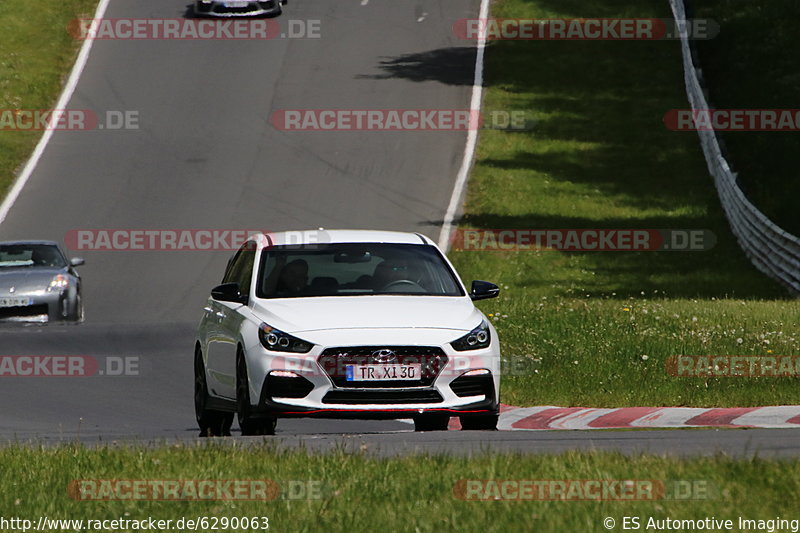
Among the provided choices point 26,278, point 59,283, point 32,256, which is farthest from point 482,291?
point 32,256

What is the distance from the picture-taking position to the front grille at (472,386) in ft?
38.7

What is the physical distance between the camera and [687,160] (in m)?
37.2

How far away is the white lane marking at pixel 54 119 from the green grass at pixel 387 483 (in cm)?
2444

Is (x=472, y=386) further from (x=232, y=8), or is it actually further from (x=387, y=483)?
(x=232, y=8)

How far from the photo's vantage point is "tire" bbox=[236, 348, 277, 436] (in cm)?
1188

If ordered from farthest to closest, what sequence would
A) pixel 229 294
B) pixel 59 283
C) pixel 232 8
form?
pixel 232 8
pixel 59 283
pixel 229 294

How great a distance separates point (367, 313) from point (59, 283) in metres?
12.4

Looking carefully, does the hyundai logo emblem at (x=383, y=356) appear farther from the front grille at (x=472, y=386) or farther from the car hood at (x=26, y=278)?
the car hood at (x=26, y=278)

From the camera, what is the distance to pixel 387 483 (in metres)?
8.40

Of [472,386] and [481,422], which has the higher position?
[472,386]

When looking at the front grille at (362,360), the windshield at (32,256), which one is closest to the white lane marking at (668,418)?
the front grille at (362,360)

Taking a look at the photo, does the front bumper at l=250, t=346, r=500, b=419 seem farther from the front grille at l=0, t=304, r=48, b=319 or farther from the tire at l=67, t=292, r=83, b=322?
the tire at l=67, t=292, r=83, b=322

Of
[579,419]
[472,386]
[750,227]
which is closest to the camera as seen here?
[472,386]

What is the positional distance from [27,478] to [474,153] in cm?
2924
